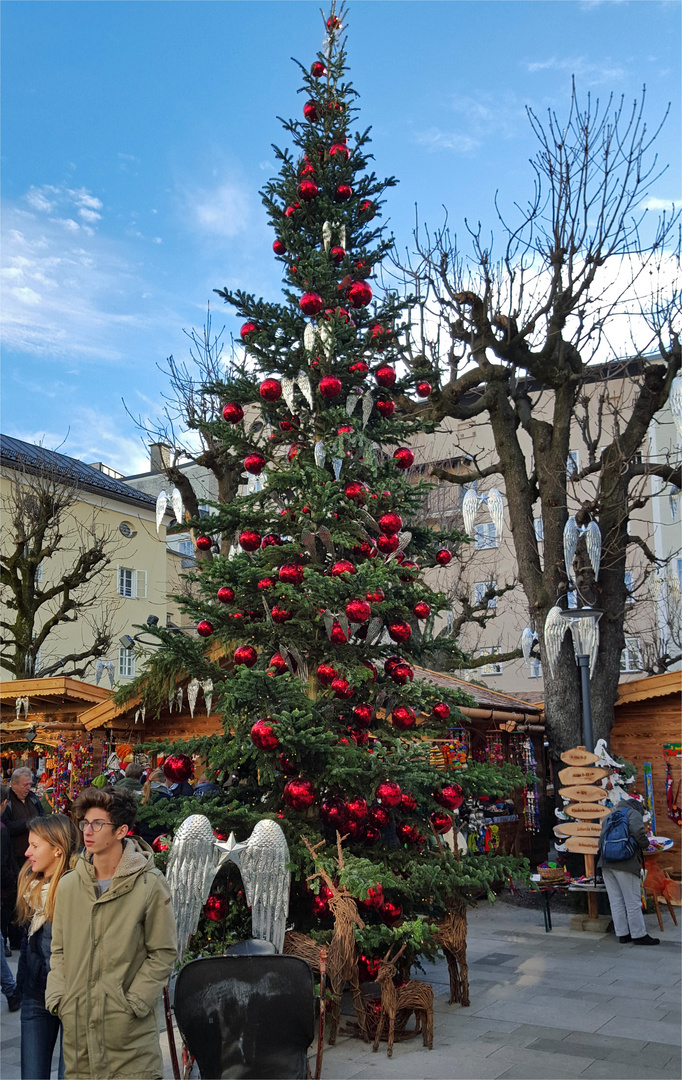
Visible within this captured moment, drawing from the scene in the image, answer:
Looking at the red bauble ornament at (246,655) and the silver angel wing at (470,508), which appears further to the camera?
the silver angel wing at (470,508)

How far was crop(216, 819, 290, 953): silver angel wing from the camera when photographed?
5.97 metres

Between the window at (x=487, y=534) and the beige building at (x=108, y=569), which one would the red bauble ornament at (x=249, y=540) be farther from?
the window at (x=487, y=534)

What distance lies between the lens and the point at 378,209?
898cm

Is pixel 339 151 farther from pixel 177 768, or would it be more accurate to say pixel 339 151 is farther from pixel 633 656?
pixel 633 656

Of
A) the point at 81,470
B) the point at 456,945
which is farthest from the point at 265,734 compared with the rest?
the point at 81,470

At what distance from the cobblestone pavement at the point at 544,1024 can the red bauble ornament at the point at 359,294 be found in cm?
601

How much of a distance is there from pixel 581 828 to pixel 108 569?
23179mm

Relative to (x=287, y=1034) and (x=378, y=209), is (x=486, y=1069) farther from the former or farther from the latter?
(x=378, y=209)

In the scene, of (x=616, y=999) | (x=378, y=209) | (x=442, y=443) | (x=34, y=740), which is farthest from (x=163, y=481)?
(x=616, y=999)

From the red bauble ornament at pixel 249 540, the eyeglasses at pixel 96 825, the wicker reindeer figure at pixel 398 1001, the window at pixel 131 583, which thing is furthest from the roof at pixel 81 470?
the eyeglasses at pixel 96 825

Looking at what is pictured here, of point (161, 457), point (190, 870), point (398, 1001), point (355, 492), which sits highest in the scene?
point (161, 457)

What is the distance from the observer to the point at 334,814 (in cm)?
683

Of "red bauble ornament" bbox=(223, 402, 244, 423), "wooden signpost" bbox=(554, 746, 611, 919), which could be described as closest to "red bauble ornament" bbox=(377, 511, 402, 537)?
"red bauble ornament" bbox=(223, 402, 244, 423)

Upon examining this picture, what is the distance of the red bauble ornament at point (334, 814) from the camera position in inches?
269
